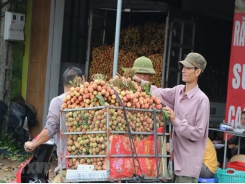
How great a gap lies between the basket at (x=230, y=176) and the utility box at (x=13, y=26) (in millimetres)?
5822

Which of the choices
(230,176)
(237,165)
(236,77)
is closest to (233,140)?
(236,77)

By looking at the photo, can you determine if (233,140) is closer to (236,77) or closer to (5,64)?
(236,77)

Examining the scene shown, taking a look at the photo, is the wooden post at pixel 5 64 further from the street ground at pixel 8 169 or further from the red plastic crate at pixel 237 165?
the red plastic crate at pixel 237 165

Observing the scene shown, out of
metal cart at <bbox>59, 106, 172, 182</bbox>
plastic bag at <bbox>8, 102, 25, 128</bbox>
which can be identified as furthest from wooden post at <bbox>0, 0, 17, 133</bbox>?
metal cart at <bbox>59, 106, 172, 182</bbox>

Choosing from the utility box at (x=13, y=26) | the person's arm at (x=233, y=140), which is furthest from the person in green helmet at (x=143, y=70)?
the utility box at (x=13, y=26)

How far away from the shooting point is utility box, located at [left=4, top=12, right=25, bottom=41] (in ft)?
39.7

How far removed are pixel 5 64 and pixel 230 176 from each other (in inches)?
233

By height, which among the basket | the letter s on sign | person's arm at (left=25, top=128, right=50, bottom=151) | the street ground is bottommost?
the street ground

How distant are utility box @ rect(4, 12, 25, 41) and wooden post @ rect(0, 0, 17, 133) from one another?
0.15 metres

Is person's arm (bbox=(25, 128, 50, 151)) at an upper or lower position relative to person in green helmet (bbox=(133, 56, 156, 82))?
lower

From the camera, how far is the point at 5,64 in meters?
12.1

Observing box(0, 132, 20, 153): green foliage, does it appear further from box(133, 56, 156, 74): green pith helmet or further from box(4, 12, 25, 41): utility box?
box(133, 56, 156, 74): green pith helmet

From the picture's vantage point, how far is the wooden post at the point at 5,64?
12.2 metres

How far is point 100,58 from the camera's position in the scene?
482 inches
